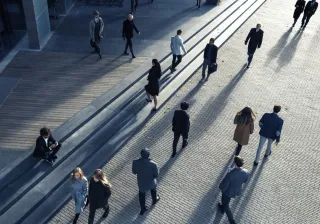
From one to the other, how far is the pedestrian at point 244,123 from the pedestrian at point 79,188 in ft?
12.2

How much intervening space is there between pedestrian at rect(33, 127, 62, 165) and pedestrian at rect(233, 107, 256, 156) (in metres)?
4.22

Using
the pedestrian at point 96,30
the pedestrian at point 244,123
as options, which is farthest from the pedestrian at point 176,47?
the pedestrian at point 244,123

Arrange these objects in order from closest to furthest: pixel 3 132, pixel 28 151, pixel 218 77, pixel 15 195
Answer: pixel 15 195
pixel 28 151
pixel 3 132
pixel 218 77

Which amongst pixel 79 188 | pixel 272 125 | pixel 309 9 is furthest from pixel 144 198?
pixel 309 9

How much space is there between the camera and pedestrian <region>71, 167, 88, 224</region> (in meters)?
6.69

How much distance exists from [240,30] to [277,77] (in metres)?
4.16

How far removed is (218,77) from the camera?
1277cm

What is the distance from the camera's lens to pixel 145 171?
6961 mm

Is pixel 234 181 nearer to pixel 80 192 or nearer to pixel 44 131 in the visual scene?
pixel 80 192

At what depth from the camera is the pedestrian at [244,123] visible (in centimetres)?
820

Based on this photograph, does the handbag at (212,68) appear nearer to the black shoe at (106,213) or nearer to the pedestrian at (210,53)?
the pedestrian at (210,53)

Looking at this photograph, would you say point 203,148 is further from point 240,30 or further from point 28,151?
point 240,30

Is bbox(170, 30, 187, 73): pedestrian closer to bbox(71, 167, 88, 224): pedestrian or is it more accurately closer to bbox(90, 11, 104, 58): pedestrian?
bbox(90, 11, 104, 58): pedestrian

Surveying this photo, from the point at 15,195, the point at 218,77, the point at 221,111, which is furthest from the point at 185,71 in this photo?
the point at 15,195
